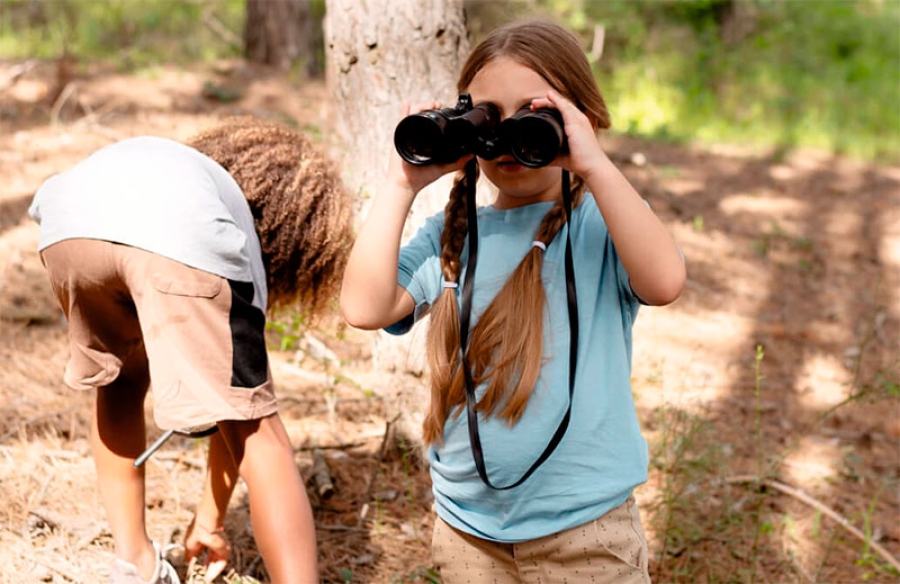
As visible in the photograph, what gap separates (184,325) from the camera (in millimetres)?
2148

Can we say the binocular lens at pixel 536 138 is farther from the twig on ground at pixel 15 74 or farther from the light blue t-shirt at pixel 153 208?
the twig on ground at pixel 15 74

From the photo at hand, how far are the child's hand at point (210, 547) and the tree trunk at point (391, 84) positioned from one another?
88 cm

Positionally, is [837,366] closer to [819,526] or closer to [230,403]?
[819,526]

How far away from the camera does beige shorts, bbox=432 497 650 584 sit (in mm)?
1968

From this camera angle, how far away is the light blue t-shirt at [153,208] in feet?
7.09

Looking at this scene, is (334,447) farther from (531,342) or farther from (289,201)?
(531,342)

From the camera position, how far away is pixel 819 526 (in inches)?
134

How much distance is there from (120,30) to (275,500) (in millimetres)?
8266

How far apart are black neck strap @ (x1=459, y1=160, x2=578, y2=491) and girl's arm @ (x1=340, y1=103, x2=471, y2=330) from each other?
14 centimetres

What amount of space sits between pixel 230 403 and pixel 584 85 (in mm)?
1105

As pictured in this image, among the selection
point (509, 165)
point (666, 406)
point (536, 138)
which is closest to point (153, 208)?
point (509, 165)

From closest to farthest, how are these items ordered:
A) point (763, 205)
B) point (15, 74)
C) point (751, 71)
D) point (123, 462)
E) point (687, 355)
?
point (123, 462) < point (687, 355) < point (15, 74) < point (763, 205) < point (751, 71)

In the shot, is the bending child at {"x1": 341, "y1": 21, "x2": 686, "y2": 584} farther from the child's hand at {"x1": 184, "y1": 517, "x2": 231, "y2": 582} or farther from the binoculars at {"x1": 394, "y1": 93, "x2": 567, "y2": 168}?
the child's hand at {"x1": 184, "y1": 517, "x2": 231, "y2": 582}

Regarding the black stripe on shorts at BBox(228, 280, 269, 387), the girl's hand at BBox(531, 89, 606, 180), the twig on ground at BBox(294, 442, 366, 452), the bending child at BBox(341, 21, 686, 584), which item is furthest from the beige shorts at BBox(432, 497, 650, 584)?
the twig on ground at BBox(294, 442, 366, 452)
